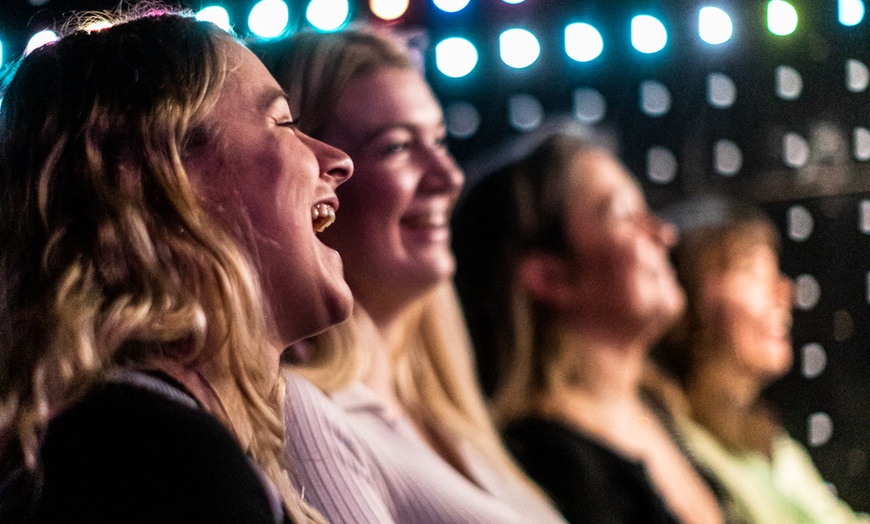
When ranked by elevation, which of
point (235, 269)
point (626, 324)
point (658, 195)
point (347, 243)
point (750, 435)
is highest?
point (235, 269)

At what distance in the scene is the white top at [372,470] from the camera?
96 centimetres

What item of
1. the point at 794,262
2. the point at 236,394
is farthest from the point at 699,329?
the point at 236,394

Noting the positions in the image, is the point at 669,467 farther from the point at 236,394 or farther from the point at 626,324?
the point at 236,394

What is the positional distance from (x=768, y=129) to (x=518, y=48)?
474mm

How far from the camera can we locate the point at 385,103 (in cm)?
117

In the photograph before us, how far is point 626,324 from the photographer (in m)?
1.53

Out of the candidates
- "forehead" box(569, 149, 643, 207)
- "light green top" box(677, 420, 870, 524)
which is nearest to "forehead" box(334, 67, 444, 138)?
"forehead" box(569, 149, 643, 207)

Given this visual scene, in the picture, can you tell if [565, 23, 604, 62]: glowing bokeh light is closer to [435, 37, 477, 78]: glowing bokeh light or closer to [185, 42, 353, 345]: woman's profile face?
[435, 37, 477, 78]: glowing bokeh light

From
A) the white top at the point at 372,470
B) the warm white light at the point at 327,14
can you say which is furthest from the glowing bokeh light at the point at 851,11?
the white top at the point at 372,470

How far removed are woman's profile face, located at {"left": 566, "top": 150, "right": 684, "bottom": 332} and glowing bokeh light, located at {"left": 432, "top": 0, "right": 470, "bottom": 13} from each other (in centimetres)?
28

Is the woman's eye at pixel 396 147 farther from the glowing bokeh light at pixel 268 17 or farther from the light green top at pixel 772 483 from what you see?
the light green top at pixel 772 483

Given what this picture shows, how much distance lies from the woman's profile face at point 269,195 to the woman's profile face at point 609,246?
71cm

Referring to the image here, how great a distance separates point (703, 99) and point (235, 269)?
3.45ft

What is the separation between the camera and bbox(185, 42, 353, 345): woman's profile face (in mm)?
843
